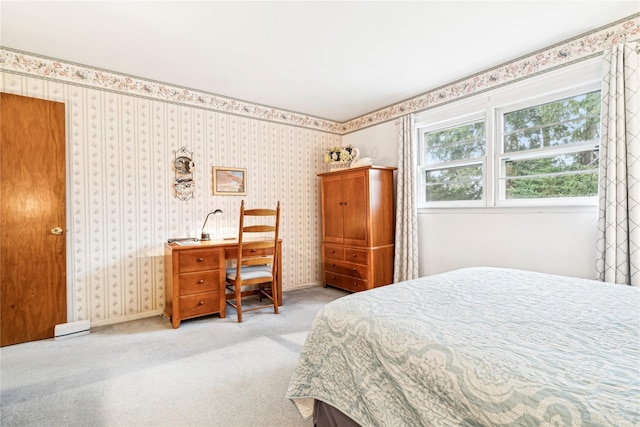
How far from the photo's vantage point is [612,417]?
2.14 ft

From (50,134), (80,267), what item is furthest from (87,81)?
(80,267)

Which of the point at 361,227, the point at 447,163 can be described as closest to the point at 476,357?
the point at 361,227

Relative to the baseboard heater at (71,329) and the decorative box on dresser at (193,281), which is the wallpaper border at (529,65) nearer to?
the decorative box on dresser at (193,281)

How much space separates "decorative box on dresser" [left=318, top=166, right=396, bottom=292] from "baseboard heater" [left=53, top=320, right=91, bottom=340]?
8.98ft

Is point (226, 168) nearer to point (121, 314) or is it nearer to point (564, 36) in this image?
point (121, 314)

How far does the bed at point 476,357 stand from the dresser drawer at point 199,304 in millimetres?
1844

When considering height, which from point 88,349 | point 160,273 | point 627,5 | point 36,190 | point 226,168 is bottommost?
point 88,349

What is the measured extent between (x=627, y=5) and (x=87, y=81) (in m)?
4.44

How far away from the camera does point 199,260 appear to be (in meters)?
2.97

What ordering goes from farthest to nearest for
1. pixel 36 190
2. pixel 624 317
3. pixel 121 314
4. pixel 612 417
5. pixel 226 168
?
pixel 226 168 → pixel 121 314 → pixel 36 190 → pixel 624 317 → pixel 612 417

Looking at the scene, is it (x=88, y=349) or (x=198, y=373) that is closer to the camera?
(x=198, y=373)

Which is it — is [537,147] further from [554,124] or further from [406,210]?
[406,210]

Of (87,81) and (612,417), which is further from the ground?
(87,81)

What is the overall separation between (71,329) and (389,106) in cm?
422
